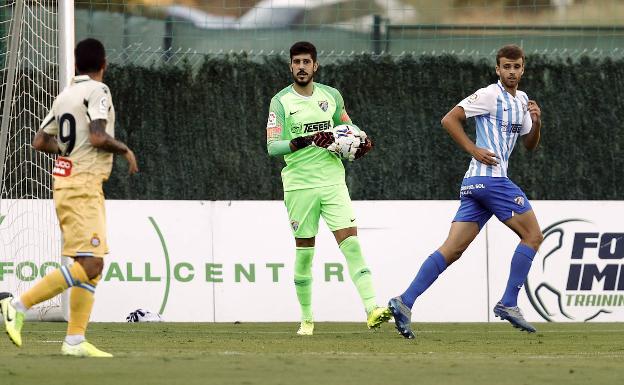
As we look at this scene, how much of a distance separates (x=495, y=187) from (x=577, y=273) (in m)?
4.13

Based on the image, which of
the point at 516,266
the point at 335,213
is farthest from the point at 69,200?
the point at 516,266

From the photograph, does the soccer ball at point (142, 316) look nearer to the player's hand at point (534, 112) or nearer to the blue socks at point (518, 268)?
the blue socks at point (518, 268)

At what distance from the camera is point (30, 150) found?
15586 millimetres

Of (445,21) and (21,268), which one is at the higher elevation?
(445,21)

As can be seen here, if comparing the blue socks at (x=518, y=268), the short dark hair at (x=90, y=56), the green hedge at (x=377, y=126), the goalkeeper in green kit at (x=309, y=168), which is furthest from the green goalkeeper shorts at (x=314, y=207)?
the green hedge at (x=377, y=126)

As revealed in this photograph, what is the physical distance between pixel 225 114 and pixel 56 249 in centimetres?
580

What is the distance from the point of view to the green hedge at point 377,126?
19031mm

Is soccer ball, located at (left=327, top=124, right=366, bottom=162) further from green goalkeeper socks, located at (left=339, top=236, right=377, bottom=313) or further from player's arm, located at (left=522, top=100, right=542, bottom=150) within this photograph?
player's arm, located at (left=522, top=100, right=542, bottom=150)

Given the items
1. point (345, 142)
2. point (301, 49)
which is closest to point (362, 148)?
point (345, 142)

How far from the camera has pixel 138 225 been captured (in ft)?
48.1

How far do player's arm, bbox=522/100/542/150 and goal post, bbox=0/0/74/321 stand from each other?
14.2 feet

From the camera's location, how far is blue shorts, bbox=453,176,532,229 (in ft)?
36.1

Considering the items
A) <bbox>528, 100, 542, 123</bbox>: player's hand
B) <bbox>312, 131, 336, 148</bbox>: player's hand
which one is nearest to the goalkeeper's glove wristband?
<bbox>312, 131, 336, 148</bbox>: player's hand

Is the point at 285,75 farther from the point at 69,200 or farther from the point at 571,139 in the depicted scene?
the point at 69,200
